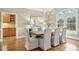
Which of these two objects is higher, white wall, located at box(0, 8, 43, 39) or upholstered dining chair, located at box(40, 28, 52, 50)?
white wall, located at box(0, 8, 43, 39)

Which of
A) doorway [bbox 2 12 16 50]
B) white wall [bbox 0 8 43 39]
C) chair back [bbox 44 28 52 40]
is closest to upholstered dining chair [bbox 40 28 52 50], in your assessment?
chair back [bbox 44 28 52 40]

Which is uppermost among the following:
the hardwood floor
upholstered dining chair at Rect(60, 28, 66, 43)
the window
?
the window

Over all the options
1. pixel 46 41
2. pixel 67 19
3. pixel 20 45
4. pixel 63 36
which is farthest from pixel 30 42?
pixel 67 19

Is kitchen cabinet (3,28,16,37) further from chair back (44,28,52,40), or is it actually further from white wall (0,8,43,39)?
chair back (44,28,52,40)

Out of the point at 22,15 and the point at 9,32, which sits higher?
the point at 22,15

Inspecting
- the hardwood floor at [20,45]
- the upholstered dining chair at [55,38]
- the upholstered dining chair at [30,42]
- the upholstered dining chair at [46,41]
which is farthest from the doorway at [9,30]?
the upholstered dining chair at [55,38]

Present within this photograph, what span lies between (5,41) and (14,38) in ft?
0.67

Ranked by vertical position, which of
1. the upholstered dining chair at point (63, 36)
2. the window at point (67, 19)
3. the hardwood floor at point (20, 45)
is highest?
the window at point (67, 19)

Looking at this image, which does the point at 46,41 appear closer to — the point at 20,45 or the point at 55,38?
the point at 55,38

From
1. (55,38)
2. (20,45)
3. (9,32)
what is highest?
(9,32)

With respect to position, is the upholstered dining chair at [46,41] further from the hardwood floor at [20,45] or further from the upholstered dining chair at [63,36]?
the upholstered dining chair at [63,36]
